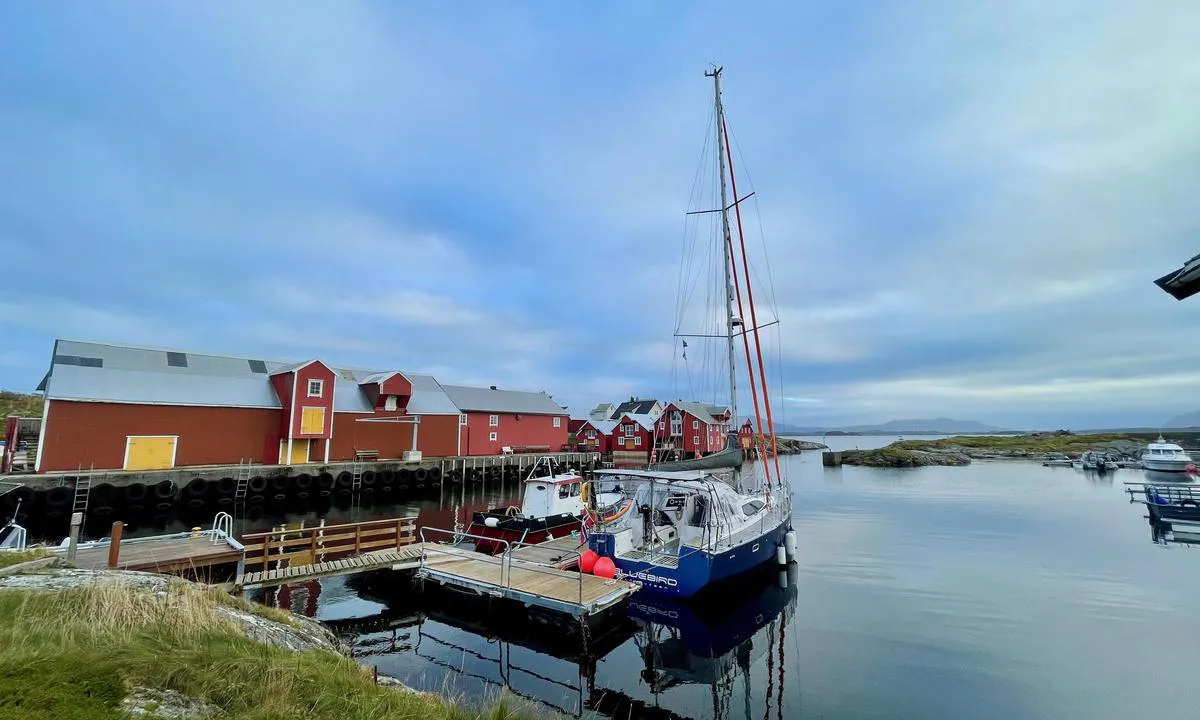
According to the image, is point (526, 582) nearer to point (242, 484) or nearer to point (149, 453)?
point (242, 484)

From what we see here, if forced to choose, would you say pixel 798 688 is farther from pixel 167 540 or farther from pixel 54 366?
pixel 54 366

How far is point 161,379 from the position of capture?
30.8 m

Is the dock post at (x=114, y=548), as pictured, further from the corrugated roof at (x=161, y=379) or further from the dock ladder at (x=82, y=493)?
the corrugated roof at (x=161, y=379)

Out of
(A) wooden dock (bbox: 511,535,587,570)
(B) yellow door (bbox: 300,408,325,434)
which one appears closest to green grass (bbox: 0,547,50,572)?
(A) wooden dock (bbox: 511,535,587,570)

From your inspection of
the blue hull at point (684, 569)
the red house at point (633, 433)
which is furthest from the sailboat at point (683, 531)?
the red house at point (633, 433)

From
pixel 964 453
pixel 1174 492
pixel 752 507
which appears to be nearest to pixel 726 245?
pixel 752 507

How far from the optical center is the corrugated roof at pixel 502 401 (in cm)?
4703

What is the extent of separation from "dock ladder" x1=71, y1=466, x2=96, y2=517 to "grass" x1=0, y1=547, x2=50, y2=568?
1952 centimetres

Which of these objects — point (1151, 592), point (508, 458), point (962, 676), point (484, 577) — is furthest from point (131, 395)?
point (1151, 592)

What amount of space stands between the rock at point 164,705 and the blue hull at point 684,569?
380 inches

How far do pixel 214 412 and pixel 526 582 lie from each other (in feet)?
97.1

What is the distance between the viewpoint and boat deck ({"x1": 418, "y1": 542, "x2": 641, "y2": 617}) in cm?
1065

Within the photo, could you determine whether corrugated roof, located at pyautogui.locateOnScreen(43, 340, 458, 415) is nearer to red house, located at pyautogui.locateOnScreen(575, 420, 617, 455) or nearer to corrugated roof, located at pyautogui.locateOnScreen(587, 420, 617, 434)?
red house, located at pyautogui.locateOnScreen(575, 420, 617, 455)

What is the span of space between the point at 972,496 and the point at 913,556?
21.4 metres
